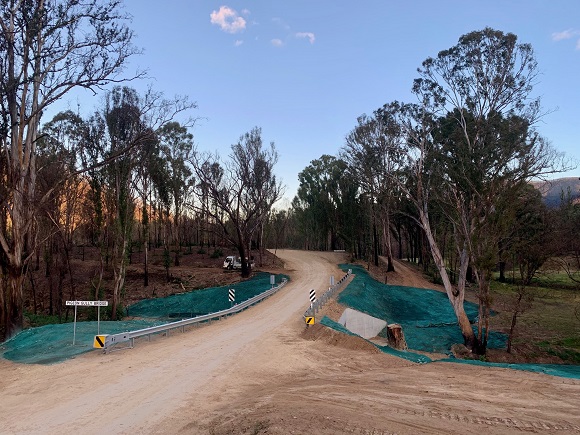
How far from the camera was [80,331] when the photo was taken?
52.3ft

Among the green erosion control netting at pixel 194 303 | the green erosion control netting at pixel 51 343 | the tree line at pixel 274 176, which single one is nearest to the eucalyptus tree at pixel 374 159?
the tree line at pixel 274 176

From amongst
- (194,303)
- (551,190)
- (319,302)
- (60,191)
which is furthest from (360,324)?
(551,190)

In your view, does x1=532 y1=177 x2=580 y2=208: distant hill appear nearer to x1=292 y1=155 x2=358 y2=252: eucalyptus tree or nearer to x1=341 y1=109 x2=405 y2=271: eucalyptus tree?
x1=341 y1=109 x2=405 y2=271: eucalyptus tree

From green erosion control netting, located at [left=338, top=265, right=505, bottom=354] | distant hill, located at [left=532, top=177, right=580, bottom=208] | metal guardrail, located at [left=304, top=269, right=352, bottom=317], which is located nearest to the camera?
metal guardrail, located at [left=304, top=269, right=352, bottom=317]

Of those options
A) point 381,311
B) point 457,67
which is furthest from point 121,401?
point 457,67

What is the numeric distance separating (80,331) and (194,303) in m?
13.0

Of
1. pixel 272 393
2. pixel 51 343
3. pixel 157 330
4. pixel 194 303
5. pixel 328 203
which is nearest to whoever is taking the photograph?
pixel 272 393

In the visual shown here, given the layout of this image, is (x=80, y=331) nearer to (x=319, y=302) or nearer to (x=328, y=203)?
(x=319, y=302)

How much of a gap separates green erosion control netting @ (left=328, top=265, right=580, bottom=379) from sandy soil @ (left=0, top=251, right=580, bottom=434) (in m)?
2.31

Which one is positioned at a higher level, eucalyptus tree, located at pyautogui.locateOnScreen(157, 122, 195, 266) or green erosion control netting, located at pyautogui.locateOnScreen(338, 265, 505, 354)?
eucalyptus tree, located at pyautogui.locateOnScreen(157, 122, 195, 266)

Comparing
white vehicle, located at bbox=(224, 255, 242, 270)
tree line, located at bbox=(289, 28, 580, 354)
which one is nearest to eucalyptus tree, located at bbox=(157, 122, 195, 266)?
white vehicle, located at bbox=(224, 255, 242, 270)

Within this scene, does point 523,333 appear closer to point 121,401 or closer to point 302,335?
point 302,335

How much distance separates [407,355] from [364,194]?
33904 mm

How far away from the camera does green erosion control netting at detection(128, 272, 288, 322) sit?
88.3ft
